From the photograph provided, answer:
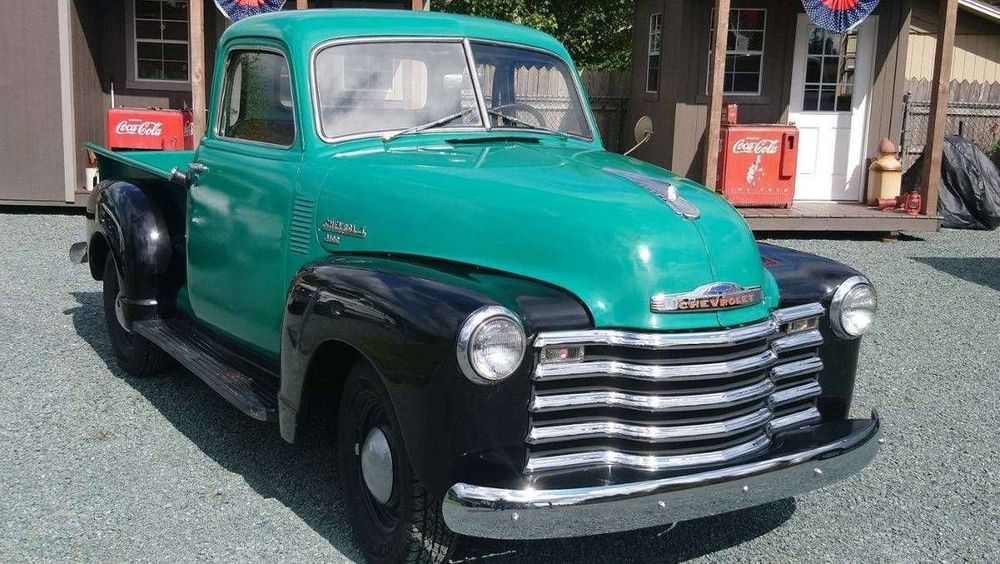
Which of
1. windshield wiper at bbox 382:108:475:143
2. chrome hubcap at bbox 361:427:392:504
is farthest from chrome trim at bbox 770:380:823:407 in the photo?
windshield wiper at bbox 382:108:475:143

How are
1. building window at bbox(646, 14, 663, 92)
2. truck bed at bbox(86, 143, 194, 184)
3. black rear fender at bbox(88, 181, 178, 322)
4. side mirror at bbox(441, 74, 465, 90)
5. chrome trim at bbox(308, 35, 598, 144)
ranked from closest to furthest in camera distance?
1. chrome trim at bbox(308, 35, 598, 144)
2. side mirror at bbox(441, 74, 465, 90)
3. black rear fender at bbox(88, 181, 178, 322)
4. truck bed at bbox(86, 143, 194, 184)
5. building window at bbox(646, 14, 663, 92)

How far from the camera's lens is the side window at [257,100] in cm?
436

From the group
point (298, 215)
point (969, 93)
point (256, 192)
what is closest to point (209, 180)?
point (256, 192)

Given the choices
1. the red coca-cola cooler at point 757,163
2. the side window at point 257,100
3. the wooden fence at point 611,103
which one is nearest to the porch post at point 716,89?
the red coca-cola cooler at point 757,163

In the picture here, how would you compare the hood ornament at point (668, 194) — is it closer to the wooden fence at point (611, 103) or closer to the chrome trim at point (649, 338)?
the chrome trim at point (649, 338)

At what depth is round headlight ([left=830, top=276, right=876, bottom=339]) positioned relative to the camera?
3832 millimetres

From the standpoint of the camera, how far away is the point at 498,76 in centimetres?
451

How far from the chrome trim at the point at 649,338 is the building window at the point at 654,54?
9.75 meters

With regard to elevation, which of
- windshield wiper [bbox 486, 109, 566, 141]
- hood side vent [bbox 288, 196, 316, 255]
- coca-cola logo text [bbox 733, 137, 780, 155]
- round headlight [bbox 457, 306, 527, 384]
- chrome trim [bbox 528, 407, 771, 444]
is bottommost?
chrome trim [bbox 528, 407, 771, 444]

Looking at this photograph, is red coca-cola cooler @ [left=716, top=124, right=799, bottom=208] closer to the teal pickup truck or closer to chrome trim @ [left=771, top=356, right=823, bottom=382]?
the teal pickup truck

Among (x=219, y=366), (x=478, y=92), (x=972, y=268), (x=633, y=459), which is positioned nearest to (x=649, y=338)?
(x=633, y=459)

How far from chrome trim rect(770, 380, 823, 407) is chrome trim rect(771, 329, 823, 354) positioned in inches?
5.5

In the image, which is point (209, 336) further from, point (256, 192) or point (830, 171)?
point (830, 171)

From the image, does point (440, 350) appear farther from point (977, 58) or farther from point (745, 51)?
point (977, 58)
